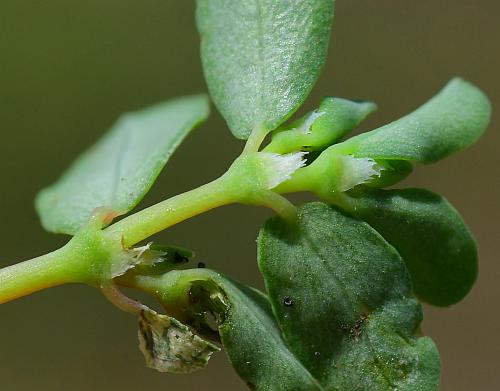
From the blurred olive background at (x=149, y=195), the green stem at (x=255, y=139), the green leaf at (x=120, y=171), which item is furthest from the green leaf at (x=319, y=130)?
the blurred olive background at (x=149, y=195)

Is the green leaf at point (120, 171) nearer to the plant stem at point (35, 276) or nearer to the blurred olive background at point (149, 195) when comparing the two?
the plant stem at point (35, 276)

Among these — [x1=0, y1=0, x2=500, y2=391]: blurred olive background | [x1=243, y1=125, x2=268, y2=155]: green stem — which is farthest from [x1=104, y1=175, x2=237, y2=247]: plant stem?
[x1=0, y1=0, x2=500, y2=391]: blurred olive background

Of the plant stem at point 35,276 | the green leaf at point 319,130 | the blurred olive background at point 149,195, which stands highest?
the green leaf at point 319,130

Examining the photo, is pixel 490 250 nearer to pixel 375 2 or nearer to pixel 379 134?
pixel 375 2

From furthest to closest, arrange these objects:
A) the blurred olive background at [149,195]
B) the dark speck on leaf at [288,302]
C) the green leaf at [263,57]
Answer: the blurred olive background at [149,195] → the green leaf at [263,57] → the dark speck on leaf at [288,302]

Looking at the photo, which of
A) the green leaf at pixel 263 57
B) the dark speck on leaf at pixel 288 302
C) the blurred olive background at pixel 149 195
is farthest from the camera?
the blurred olive background at pixel 149 195

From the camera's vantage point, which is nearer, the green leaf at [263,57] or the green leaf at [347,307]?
the green leaf at [347,307]

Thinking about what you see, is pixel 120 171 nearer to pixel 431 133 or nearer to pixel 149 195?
pixel 431 133

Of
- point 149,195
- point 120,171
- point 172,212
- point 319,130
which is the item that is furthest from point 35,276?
point 149,195

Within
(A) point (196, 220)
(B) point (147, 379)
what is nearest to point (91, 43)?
(A) point (196, 220)
